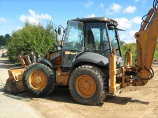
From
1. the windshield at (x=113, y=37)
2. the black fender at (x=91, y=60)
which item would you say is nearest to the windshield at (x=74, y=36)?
the black fender at (x=91, y=60)

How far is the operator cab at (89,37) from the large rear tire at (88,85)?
686mm

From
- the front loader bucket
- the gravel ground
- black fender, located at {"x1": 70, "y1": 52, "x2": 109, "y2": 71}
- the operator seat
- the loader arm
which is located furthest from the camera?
the front loader bucket

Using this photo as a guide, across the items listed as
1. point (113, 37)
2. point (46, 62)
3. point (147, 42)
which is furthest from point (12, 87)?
point (147, 42)

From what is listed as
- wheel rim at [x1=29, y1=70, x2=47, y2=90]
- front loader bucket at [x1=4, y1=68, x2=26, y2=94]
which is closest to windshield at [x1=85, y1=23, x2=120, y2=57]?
wheel rim at [x1=29, y1=70, x2=47, y2=90]

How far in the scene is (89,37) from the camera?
7730 mm

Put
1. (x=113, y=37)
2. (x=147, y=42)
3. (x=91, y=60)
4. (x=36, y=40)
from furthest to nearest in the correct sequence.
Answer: (x=36, y=40) → (x=113, y=37) → (x=91, y=60) → (x=147, y=42)

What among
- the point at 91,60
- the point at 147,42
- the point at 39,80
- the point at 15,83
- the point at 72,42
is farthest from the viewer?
the point at 15,83

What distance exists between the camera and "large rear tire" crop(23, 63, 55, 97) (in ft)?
26.4

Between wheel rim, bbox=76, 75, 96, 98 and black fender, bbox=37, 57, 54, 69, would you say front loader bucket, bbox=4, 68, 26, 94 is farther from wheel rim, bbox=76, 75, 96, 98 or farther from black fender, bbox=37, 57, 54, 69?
wheel rim, bbox=76, 75, 96, 98

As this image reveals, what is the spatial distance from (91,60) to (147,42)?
1664mm

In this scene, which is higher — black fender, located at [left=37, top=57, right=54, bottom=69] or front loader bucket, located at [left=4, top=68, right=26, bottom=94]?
black fender, located at [left=37, top=57, right=54, bottom=69]

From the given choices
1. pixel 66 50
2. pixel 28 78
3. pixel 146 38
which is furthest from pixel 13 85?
pixel 146 38

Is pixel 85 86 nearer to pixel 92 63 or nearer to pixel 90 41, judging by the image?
pixel 92 63

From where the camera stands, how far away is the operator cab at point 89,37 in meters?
7.50
